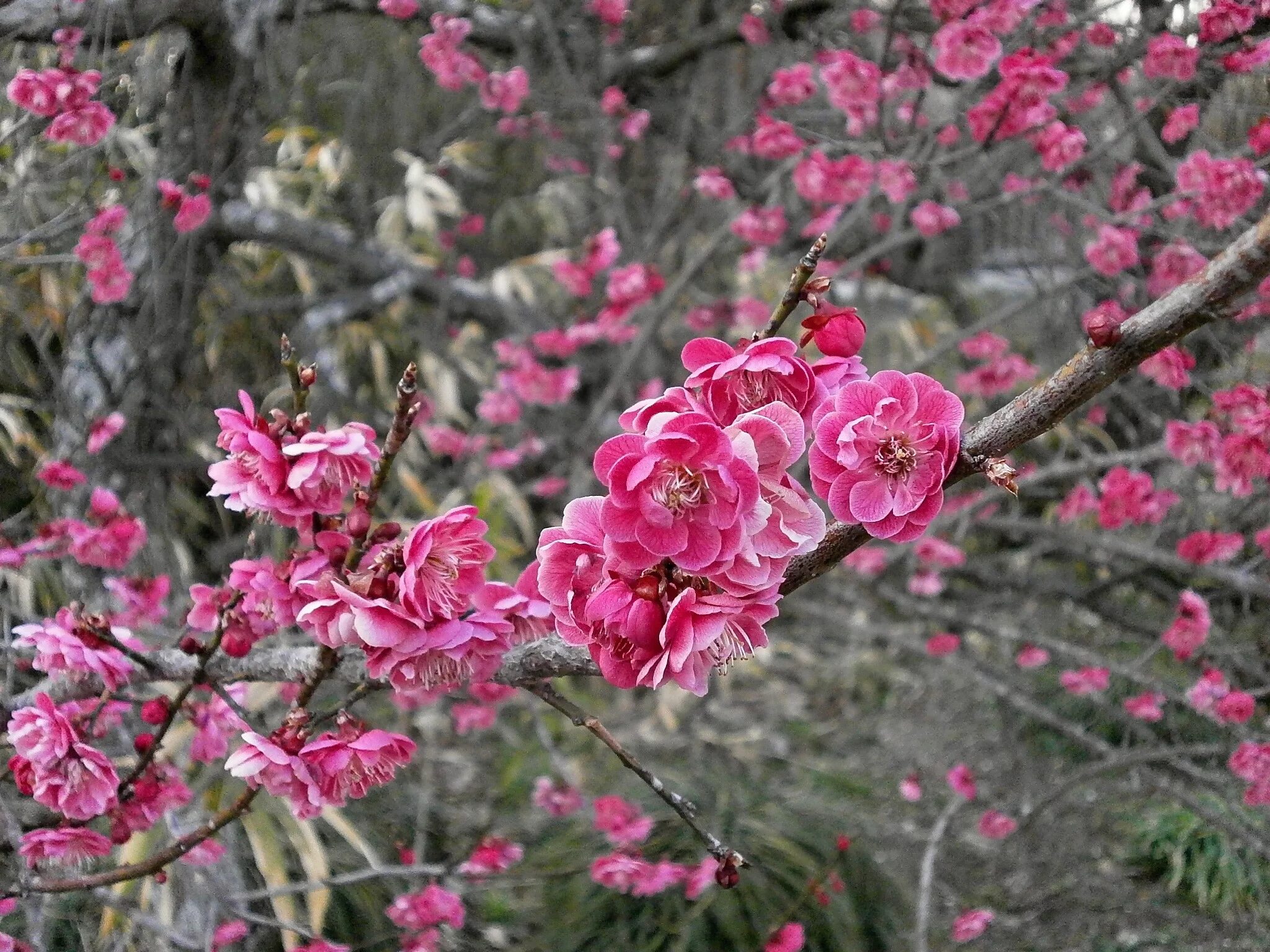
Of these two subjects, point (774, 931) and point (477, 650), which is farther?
point (774, 931)

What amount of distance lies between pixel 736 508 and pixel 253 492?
0.44 meters

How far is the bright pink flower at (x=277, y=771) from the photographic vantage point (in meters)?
0.81

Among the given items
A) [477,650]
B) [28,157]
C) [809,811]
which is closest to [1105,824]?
[809,811]

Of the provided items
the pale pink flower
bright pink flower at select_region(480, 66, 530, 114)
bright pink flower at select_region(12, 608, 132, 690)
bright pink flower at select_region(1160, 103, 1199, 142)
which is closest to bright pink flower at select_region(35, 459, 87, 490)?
bright pink flower at select_region(12, 608, 132, 690)

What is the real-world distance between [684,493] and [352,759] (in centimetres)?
45

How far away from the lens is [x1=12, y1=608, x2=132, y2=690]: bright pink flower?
0.92m

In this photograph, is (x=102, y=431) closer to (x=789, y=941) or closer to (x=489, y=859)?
(x=489, y=859)

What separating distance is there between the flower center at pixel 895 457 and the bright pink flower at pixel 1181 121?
78.5 inches

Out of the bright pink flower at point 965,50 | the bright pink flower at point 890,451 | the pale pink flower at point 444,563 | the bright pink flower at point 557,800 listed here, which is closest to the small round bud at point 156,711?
the pale pink flower at point 444,563

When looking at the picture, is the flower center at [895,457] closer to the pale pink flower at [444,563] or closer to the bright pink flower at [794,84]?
the pale pink flower at [444,563]

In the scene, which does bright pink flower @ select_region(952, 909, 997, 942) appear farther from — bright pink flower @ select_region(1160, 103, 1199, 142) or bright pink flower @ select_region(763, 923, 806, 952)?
bright pink flower @ select_region(1160, 103, 1199, 142)

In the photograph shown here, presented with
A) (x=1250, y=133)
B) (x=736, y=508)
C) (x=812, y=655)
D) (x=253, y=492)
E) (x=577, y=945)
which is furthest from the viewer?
(x=812, y=655)

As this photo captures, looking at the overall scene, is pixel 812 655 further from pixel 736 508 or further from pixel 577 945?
pixel 736 508

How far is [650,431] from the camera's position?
2.13 feet
